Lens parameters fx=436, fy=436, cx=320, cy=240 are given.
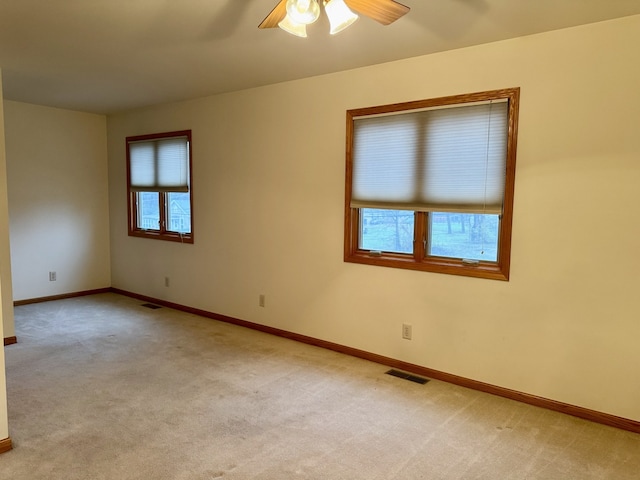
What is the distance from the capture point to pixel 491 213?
3.08m

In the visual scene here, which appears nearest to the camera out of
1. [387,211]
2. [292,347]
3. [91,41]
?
[91,41]

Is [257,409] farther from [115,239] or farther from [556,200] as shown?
[115,239]

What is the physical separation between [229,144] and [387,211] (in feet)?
6.55

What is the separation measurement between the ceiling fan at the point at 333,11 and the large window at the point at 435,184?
126cm

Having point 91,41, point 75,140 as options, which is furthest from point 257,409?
point 75,140

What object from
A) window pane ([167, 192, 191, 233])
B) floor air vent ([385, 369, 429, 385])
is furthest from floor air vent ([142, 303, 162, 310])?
floor air vent ([385, 369, 429, 385])

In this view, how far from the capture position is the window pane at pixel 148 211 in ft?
18.7

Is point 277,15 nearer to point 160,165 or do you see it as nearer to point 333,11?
point 333,11

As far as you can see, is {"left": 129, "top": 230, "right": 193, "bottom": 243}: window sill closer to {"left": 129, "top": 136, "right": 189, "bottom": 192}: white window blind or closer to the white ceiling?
{"left": 129, "top": 136, "right": 189, "bottom": 192}: white window blind

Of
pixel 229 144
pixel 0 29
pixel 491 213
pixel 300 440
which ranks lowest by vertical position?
pixel 300 440

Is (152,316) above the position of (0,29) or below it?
below

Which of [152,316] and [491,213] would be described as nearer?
[491,213]

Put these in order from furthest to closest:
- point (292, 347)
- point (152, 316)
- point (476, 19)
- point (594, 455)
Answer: point (152, 316) < point (292, 347) < point (476, 19) < point (594, 455)

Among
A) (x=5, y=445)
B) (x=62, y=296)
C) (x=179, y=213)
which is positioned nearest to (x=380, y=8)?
(x=5, y=445)
